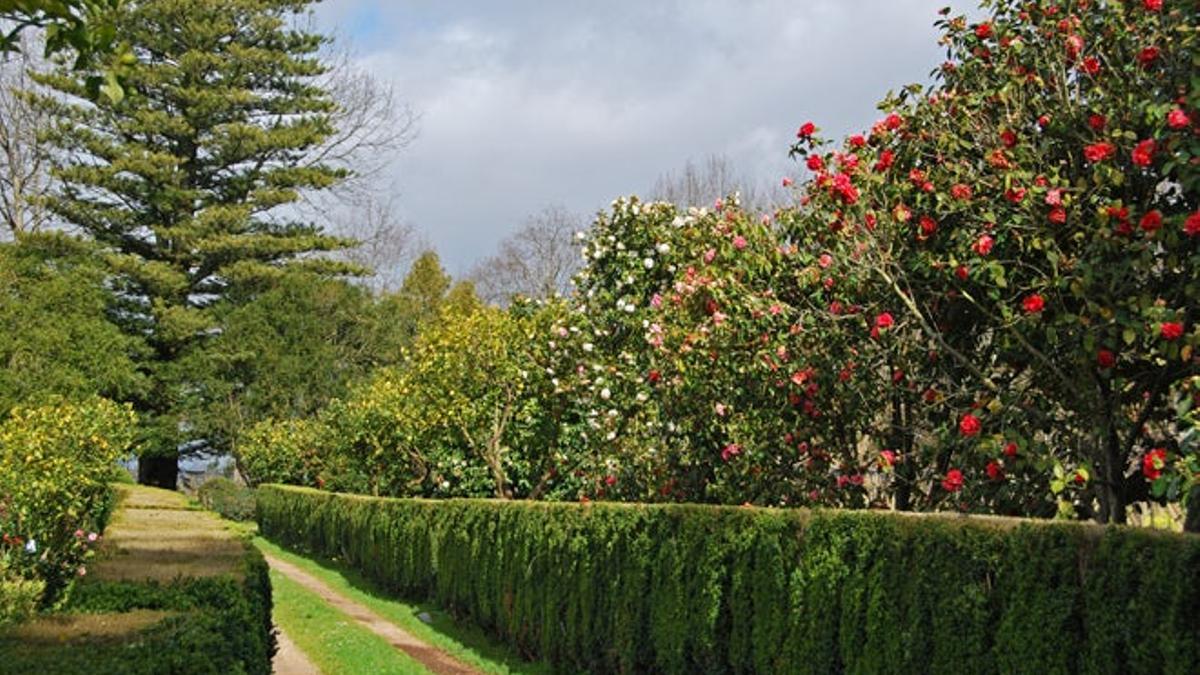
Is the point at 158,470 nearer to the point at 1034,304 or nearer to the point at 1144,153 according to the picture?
the point at 1034,304

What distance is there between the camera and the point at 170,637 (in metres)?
4.86

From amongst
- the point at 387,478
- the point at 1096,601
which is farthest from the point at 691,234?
the point at 387,478

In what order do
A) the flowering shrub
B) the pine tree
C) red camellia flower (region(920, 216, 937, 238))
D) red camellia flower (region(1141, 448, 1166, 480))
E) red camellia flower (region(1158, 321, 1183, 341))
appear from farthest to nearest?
1. the pine tree
2. the flowering shrub
3. red camellia flower (region(920, 216, 937, 238))
4. red camellia flower (region(1158, 321, 1183, 341))
5. red camellia flower (region(1141, 448, 1166, 480))

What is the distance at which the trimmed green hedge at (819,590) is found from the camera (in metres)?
4.88

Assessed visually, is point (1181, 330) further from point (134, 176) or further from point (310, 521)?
point (134, 176)

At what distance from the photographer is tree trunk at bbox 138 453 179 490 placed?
126 ft

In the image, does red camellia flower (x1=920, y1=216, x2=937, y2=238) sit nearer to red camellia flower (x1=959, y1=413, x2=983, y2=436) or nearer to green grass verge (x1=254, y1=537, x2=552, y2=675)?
red camellia flower (x1=959, y1=413, x2=983, y2=436)

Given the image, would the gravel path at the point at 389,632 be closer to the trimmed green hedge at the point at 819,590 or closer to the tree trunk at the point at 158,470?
the trimmed green hedge at the point at 819,590

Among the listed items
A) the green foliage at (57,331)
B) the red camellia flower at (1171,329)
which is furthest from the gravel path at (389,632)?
the green foliage at (57,331)

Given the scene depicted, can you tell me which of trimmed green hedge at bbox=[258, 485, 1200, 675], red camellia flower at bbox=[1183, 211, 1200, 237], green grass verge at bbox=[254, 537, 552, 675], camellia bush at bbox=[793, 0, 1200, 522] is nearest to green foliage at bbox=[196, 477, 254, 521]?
green grass verge at bbox=[254, 537, 552, 675]

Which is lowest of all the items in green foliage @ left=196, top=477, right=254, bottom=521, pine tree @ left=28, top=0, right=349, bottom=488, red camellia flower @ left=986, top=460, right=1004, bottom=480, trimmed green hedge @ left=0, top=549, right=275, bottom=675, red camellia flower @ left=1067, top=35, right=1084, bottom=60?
green foliage @ left=196, top=477, right=254, bottom=521

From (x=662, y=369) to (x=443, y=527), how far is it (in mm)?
5769

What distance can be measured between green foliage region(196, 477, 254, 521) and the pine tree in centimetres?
181

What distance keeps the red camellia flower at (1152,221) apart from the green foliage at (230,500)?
113 feet
